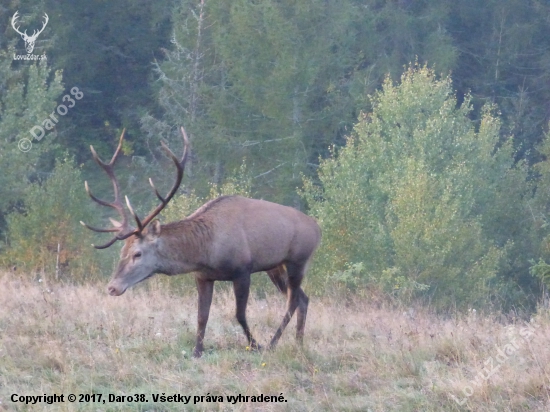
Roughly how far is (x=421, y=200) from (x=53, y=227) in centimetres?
1010

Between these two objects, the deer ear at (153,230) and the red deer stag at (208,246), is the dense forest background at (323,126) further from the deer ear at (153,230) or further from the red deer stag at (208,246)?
the deer ear at (153,230)

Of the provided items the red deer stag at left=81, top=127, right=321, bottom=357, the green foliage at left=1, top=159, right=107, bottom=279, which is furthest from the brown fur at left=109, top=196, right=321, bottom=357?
the green foliage at left=1, top=159, right=107, bottom=279

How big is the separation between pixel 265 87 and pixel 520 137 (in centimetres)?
1193

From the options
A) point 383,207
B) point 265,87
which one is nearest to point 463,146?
point 383,207

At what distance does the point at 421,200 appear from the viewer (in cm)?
2117

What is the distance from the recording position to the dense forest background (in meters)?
21.2

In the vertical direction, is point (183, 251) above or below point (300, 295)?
above

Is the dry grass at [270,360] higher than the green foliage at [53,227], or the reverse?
the dry grass at [270,360]

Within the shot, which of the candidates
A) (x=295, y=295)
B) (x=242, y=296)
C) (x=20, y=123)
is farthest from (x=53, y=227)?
(x=242, y=296)

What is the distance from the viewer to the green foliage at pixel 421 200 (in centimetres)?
2033

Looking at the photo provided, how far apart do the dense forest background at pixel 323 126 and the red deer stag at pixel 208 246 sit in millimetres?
9537

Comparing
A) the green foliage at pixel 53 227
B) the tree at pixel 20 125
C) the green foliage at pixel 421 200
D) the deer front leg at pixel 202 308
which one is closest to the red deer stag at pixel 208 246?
the deer front leg at pixel 202 308

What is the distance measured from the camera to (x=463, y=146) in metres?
26.4

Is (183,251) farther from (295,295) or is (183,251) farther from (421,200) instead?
(421,200)
